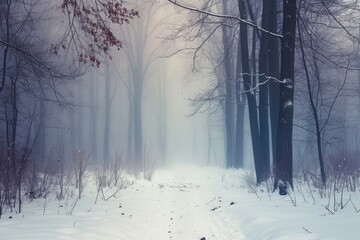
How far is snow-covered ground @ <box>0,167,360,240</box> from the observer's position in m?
5.25

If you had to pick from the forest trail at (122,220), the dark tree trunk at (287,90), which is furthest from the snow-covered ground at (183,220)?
the dark tree trunk at (287,90)

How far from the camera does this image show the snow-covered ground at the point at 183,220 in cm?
525

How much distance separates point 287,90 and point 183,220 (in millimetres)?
4063

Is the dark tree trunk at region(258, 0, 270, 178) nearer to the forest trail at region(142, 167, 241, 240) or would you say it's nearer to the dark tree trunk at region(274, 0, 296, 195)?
the forest trail at region(142, 167, 241, 240)

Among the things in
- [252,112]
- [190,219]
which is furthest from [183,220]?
[252,112]

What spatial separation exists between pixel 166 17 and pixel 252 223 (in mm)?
22024

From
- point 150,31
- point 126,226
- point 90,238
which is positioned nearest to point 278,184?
point 126,226

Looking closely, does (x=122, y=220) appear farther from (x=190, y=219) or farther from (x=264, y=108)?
(x=264, y=108)

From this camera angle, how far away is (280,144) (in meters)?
9.40

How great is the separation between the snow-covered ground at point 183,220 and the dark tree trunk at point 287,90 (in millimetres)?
574

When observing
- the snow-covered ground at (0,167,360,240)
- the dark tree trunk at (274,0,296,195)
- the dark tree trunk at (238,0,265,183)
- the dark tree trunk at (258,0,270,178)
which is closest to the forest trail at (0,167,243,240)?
the snow-covered ground at (0,167,360,240)

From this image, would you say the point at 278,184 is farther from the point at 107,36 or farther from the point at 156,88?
the point at 156,88

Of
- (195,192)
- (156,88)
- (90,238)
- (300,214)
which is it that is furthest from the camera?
(156,88)

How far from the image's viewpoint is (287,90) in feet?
29.9
